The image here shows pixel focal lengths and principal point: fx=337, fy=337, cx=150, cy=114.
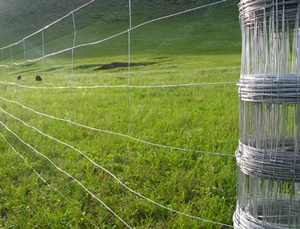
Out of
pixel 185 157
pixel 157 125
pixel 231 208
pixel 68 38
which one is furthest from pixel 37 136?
pixel 68 38

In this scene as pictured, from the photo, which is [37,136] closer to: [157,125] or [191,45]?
Answer: [157,125]

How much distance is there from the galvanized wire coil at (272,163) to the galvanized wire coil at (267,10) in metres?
0.52

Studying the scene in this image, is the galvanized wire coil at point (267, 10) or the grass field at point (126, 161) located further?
the grass field at point (126, 161)

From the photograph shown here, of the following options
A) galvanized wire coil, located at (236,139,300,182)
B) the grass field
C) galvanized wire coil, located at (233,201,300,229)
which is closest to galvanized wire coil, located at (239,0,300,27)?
galvanized wire coil, located at (236,139,300,182)

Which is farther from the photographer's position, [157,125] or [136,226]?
[157,125]

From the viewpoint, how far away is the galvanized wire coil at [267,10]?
50.8 inches

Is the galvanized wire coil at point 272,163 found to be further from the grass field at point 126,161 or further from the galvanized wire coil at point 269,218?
the grass field at point 126,161

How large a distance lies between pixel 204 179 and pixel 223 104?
2.77m

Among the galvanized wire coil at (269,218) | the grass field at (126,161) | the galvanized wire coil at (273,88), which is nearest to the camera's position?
the galvanized wire coil at (273,88)

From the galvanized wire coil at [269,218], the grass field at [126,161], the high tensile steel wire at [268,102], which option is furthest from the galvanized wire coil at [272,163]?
the grass field at [126,161]

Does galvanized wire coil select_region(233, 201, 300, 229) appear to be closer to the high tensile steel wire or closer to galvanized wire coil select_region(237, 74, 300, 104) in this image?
the high tensile steel wire

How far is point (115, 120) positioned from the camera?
16.5ft

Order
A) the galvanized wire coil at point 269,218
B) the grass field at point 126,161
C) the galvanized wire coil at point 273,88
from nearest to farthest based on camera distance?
the galvanized wire coil at point 273,88 → the galvanized wire coil at point 269,218 → the grass field at point 126,161

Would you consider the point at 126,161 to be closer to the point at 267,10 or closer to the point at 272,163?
the point at 272,163
